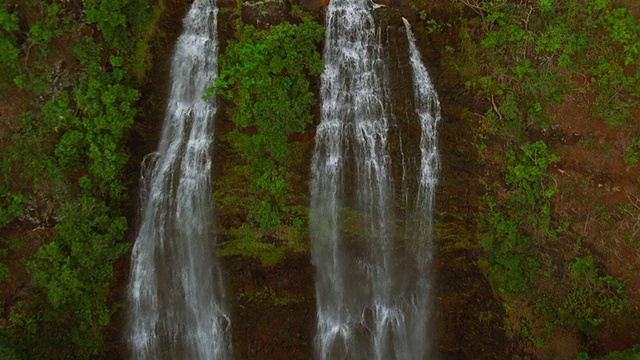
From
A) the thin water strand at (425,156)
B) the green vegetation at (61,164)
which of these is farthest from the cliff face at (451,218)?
the green vegetation at (61,164)

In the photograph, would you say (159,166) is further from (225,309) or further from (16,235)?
(225,309)

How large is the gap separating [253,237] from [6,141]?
515 centimetres

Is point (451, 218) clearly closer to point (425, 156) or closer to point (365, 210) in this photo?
point (425, 156)

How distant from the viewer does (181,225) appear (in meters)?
8.97

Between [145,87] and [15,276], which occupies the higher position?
[145,87]

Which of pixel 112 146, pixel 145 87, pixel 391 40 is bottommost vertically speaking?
pixel 112 146

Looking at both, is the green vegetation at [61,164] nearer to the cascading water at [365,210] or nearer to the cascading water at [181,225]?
the cascading water at [181,225]

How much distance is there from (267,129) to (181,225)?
2765mm

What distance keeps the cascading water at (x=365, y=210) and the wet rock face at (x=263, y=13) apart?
1011 millimetres

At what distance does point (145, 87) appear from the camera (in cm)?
889

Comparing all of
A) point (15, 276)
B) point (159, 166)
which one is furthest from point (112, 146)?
point (15, 276)

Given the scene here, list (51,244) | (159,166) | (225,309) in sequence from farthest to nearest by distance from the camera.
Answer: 1. (225,309)
2. (159,166)
3. (51,244)

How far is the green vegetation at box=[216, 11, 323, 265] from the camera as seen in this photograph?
8.70 m

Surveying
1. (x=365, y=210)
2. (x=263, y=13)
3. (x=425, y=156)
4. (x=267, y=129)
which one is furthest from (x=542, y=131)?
(x=263, y=13)
